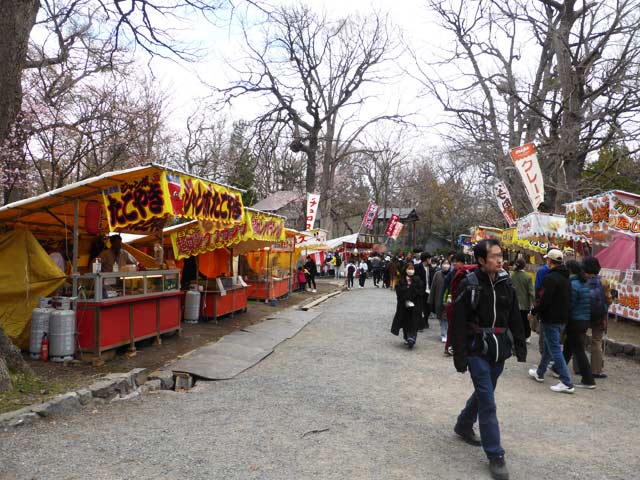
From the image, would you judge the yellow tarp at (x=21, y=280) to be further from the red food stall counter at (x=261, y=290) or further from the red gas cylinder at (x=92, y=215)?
the red food stall counter at (x=261, y=290)

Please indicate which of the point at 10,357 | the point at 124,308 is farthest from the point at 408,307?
the point at 10,357

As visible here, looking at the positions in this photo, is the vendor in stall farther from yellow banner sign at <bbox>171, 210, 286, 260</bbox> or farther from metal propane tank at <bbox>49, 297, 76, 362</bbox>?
yellow banner sign at <bbox>171, 210, 286, 260</bbox>

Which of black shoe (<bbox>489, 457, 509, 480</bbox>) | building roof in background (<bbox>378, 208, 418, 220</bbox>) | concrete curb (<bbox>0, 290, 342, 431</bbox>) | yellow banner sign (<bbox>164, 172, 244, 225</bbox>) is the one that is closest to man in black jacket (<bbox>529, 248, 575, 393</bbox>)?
black shoe (<bbox>489, 457, 509, 480</bbox>)

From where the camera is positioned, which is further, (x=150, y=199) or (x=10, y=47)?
(x=150, y=199)

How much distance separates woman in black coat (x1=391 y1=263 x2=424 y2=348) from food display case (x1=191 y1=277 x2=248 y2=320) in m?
4.60

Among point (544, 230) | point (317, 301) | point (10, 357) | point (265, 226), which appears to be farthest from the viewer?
point (317, 301)

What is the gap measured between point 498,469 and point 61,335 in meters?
6.13

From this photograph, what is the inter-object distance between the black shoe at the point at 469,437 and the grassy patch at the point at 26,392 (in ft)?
14.5

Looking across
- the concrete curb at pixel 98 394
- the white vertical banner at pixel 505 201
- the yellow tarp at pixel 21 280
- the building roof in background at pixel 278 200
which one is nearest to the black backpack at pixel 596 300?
the concrete curb at pixel 98 394

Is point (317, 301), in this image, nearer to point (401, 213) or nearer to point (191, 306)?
point (191, 306)

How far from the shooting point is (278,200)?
4038 cm

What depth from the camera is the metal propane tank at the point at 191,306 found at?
452 inches

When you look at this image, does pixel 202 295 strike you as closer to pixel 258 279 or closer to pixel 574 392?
pixel 258 279

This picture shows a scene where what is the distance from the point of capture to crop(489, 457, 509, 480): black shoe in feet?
12.4
